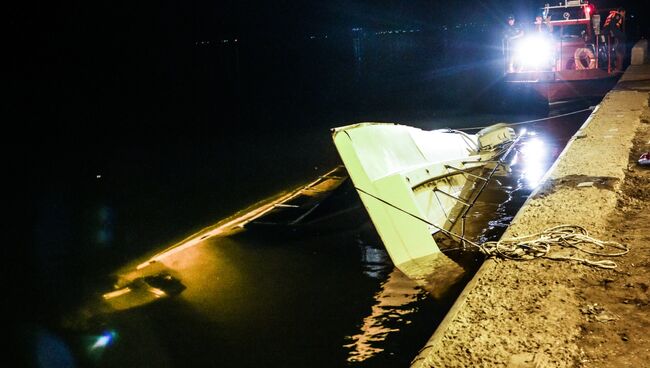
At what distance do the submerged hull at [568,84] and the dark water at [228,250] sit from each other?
0.54 metres

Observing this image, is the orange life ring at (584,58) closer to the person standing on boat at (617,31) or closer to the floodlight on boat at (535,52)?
the floodlight on boat at (535,52)

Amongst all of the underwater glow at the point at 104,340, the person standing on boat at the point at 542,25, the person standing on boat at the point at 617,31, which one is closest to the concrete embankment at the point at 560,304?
the underwater glow at the point at 104,340

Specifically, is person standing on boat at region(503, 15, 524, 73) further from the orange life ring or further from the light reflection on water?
the light reflection on water

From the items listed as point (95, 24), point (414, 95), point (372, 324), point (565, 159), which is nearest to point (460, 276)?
point (372, 324)

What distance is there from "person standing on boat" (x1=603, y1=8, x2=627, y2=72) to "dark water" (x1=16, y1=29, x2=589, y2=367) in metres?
3.36

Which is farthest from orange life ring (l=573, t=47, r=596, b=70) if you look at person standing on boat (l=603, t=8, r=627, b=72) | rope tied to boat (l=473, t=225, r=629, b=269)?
rope tied to boat (l=473, t=225, r=629, b=269)

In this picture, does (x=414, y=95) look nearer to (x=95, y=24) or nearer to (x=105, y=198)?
(x=105, y=198)

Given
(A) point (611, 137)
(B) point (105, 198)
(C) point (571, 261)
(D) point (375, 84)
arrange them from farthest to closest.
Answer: (D) point (375, 84)
(B) point (105, 198)
(A) point (611, 137)
(C) point (571, 261)

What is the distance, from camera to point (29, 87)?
147 feet

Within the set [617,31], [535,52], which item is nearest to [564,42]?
[535,52]

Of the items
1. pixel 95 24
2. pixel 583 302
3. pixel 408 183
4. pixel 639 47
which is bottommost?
pixel 583 302

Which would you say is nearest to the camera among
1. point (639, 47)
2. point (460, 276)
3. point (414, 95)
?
point (460, 276)

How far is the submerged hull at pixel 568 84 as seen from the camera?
1739 centimetres

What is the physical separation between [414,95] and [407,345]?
84.8 feet
